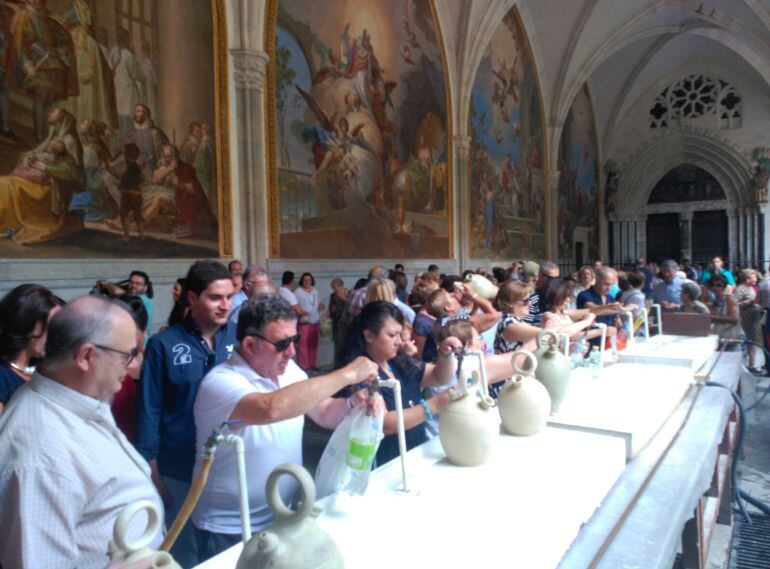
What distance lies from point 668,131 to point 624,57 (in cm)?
376

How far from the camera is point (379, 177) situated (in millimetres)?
10750

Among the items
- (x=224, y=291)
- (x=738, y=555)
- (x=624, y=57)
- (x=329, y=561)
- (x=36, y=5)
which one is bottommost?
(x=738, y=555)

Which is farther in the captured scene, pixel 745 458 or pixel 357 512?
pixel 745 458

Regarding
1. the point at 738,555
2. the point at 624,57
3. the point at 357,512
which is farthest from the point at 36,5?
the point at 624,57

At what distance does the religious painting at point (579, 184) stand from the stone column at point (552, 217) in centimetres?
67

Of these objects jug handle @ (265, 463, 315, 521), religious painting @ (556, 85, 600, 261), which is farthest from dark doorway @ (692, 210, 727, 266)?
jug handle @ (265, 463, 315, 521)

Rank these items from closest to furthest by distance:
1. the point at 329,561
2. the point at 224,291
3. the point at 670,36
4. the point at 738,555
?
the point at 329,561 → the point at 224,291 → the point at 738,555 → the point at 670,36

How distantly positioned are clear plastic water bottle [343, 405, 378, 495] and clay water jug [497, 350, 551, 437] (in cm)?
94

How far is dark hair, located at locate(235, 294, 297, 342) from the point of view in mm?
1877

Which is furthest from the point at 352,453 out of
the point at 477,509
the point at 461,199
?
the point at 461,199

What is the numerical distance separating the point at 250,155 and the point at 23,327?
621 centimetres

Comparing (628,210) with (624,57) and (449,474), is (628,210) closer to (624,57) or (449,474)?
(624,57)

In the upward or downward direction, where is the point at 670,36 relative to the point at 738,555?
upward

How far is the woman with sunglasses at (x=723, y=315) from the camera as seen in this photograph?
653cm
